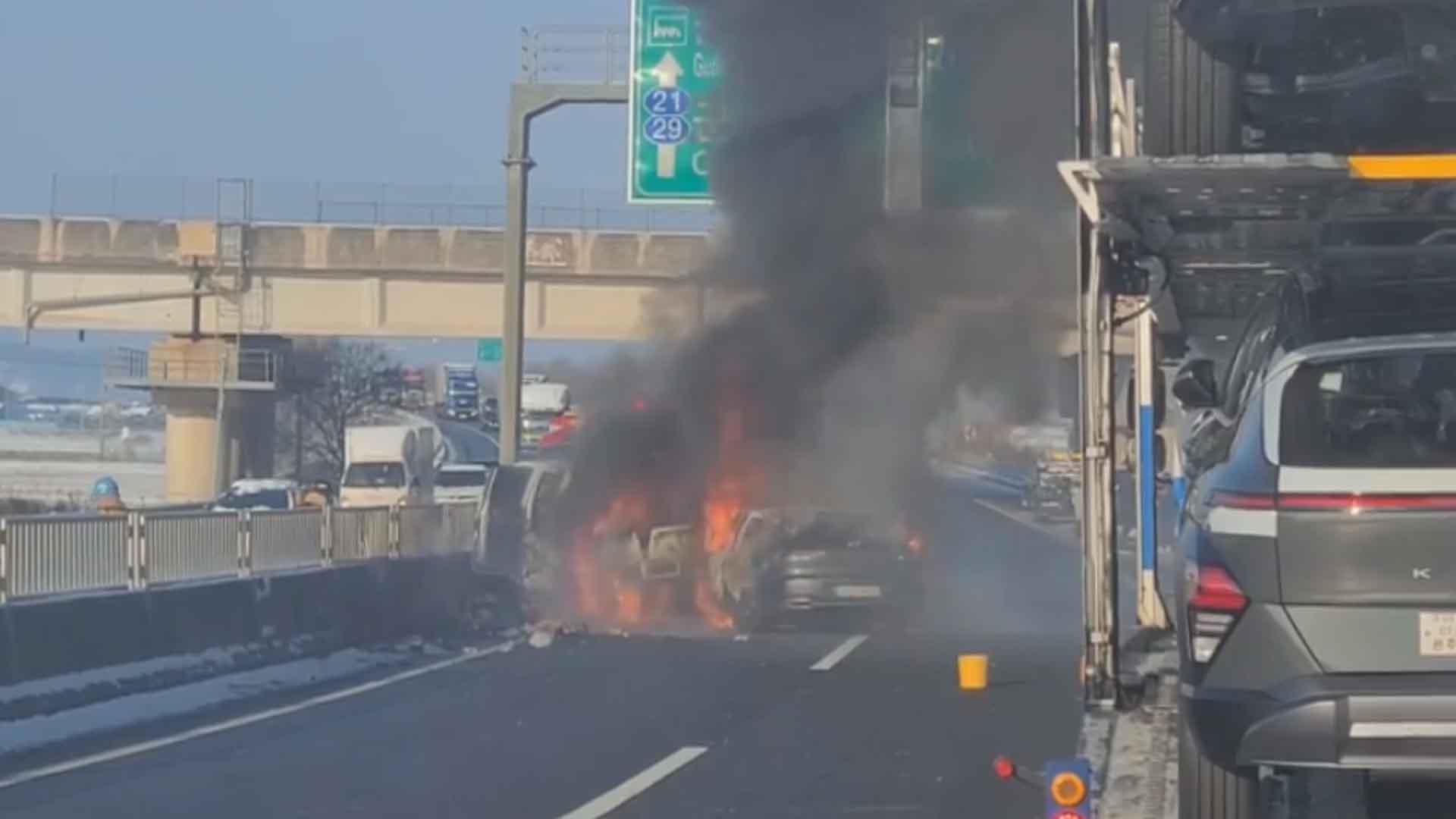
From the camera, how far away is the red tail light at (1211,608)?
6918 mm

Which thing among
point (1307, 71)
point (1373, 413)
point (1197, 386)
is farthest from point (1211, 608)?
point (1307, 71)

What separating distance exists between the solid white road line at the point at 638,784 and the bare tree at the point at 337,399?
2602 inches

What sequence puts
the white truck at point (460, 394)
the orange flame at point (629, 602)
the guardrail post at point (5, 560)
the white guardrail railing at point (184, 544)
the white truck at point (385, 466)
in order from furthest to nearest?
the white truck at point (460, 394)
the white truck at point (385, 466)
the orange flame at point (629, 602)
the white guardrail railing at point (184, 544)
the guardrail post at point (5, 560)

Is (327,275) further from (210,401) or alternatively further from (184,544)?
(184,544)

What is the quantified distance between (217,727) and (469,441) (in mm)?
66141

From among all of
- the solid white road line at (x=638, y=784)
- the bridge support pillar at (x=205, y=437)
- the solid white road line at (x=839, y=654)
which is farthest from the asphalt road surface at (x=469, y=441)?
the solid white road line at (x=638, y=784)

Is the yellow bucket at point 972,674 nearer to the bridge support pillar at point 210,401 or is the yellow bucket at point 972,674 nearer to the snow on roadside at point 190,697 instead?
the snow on roadside at point 190,697

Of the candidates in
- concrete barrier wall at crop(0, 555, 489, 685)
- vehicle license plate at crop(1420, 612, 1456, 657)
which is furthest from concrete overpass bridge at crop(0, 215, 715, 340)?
vehicle license plate at crop(1420, 612, 1456, 657)

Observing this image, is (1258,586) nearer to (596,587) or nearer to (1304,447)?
(1304,447)

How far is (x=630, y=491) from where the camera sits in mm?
27344

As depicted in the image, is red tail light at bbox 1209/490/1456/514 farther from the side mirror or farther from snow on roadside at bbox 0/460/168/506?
snow on roadside at bbox 0/460/168/506

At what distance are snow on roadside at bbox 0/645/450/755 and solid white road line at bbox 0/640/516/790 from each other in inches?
19.6

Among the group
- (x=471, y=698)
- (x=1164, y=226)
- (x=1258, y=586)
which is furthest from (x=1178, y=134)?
(x=471, y=698)

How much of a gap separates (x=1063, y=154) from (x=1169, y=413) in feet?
36.3
